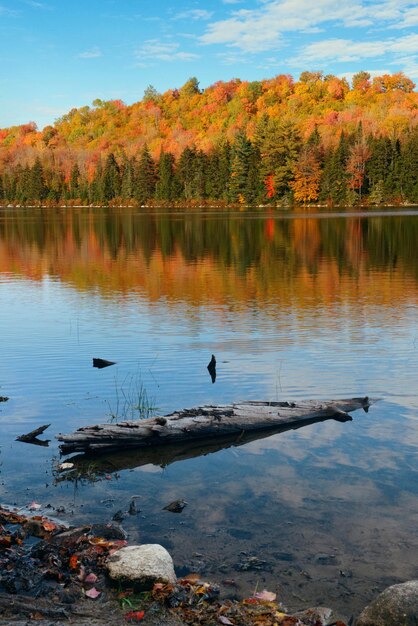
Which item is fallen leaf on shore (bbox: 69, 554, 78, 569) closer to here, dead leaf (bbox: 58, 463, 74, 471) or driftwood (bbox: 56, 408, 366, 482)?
driftwood (bbox: 56, 408, 366, 482)

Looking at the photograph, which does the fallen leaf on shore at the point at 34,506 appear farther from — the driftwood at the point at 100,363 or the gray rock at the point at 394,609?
the driftwood at the point at 100,363

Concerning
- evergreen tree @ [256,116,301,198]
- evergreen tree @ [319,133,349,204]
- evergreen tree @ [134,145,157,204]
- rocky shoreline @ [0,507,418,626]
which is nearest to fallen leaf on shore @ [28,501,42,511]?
rocky shoreline @ [0,507,418,626]

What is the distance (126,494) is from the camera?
33.3 ft

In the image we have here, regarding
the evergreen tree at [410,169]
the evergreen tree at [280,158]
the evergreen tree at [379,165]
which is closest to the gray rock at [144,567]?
the evergreen tree at [410,169]

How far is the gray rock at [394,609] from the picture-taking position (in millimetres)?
6320

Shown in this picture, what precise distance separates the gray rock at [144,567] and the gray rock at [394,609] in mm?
2022

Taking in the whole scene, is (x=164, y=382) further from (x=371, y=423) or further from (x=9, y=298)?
(x=9, y=298)

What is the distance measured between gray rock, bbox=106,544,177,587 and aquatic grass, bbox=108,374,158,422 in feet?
20.5

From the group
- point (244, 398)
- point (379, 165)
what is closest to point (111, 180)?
point (379, 165)

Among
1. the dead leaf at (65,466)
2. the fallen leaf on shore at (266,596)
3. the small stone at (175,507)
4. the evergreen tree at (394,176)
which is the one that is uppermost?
the evergreen tree at (394,176)

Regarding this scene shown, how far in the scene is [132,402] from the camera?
48.3 ft

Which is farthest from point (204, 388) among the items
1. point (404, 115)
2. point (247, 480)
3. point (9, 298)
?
point (404, 115)

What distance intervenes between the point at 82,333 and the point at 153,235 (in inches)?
1825

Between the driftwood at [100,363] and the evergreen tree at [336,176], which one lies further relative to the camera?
the evergreen tree at [336,176]
